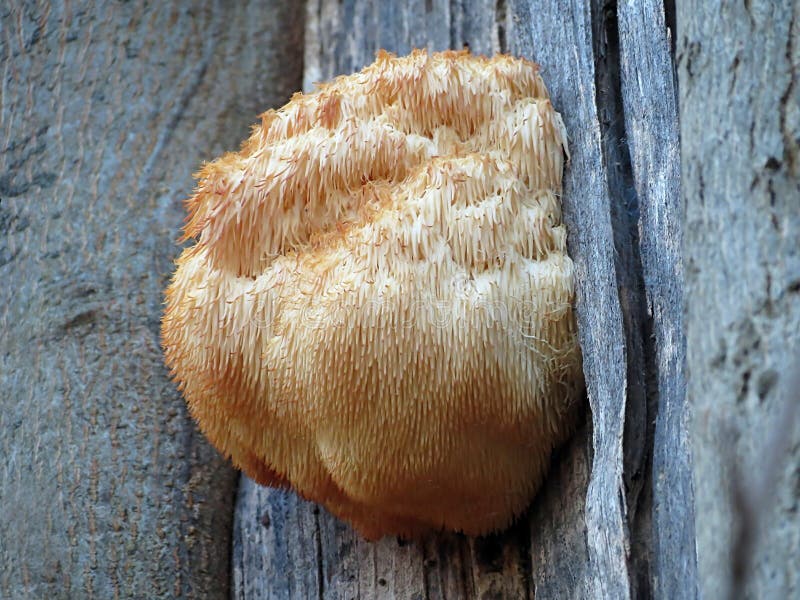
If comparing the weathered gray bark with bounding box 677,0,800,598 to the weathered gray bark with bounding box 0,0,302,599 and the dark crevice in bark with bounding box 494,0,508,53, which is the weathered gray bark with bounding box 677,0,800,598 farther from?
the weathered gray bark with bounding box 0,0,302,599

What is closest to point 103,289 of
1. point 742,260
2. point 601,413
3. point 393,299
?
point 393,299

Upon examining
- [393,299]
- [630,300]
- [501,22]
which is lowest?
[630,300]

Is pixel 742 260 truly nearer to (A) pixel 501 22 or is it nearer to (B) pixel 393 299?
(B) pixel 393 299

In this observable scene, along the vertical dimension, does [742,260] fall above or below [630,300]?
above

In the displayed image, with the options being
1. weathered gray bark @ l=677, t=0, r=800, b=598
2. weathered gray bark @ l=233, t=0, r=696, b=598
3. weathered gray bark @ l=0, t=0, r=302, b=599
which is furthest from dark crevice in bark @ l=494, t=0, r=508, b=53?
weathered gray bark @ l=677, t=0, r=800, b=598

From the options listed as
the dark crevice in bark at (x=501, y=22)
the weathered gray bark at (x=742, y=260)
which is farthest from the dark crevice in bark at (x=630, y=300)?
the dark crevice in bark at (x=501, y=22)

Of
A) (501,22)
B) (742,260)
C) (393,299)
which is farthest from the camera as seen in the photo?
(501,22)
